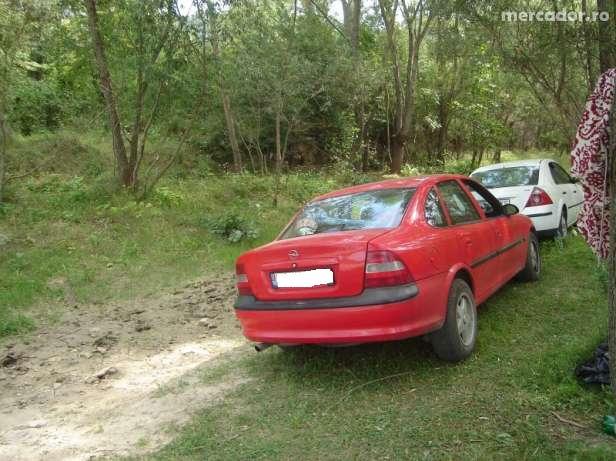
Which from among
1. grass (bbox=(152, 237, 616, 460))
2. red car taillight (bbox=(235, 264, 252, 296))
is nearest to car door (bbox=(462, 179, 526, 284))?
grass (bbox=(152, 237, 616, 460))

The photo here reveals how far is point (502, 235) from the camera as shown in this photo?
17.8 feet

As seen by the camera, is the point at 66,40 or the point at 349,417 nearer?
the point at 349,417

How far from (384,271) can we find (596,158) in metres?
1.47

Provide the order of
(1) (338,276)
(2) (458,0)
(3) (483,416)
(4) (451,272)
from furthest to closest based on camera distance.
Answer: (2) (458,0) → (4) (451,272) → (1) (338,276) → (3) (483,416)

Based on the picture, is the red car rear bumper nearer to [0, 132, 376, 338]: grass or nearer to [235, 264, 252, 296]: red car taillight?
[235, 264, 252, 296]: red car taillight

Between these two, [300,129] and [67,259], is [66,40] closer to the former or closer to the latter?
[67,259]

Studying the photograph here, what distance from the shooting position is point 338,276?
3838 millimetres

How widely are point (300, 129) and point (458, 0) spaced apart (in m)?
9.78

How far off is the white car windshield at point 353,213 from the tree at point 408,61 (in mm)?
15257

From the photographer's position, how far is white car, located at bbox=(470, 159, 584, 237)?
7.91 metres

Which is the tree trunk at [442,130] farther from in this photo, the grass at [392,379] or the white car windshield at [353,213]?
the white car windshield at [353,213]

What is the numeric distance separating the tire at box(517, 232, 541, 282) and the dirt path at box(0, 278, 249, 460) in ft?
→ 10.8

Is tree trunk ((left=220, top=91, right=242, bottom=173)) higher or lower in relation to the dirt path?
higher

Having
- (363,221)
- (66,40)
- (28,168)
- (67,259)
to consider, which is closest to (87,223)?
(67,259)
